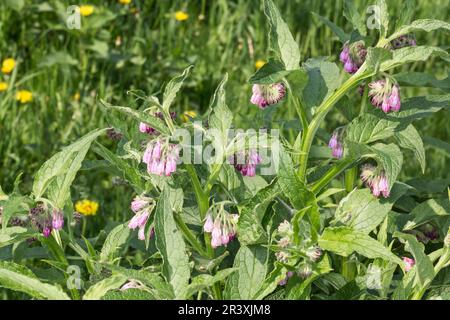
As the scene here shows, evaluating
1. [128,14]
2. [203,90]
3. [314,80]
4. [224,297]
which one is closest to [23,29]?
[128,14]

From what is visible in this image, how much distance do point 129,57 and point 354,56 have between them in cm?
251

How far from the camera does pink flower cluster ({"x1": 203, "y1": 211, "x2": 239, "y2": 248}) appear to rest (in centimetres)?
211

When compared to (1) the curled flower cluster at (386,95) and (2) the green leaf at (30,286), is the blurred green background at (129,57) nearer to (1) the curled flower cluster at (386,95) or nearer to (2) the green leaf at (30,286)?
(1) the curled flower cluster at (386,95)

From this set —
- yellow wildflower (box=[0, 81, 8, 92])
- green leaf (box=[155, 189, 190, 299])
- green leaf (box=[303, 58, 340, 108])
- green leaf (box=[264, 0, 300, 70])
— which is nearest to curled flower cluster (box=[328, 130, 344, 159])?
green leaf (box=[303, 58, 340, 108])

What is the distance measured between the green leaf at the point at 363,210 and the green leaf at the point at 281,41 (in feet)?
1.24

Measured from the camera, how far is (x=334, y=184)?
Result: 295 centimetres

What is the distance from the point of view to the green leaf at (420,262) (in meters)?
1.99

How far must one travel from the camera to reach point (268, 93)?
2295 mm

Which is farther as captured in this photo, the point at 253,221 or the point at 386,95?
the point at 386,95

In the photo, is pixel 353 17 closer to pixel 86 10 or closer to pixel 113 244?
pixel 113 244

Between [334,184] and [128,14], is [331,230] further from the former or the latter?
[128,14]

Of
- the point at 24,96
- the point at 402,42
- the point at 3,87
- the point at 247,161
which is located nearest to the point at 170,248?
the point at 247,161

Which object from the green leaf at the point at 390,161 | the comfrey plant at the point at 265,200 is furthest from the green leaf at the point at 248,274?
the green leaf at the point at 390,161

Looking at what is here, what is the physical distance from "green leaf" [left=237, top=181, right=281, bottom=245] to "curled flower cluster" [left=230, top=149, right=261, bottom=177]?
0.29 ft
